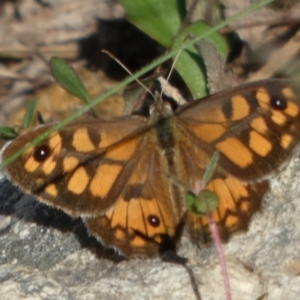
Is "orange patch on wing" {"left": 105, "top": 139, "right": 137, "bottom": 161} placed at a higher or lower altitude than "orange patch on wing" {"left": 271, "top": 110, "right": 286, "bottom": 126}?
lower

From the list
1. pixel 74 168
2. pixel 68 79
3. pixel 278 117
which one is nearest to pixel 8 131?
pixel 68 79

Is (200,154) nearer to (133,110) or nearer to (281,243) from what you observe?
(281,243)

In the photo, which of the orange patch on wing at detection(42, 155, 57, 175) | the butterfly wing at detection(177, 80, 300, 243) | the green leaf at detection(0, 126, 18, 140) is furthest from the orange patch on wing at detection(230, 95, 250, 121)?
the green leaf at detection(0, 126, 18, 140)

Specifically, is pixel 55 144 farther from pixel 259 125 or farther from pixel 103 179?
pixel 259 125

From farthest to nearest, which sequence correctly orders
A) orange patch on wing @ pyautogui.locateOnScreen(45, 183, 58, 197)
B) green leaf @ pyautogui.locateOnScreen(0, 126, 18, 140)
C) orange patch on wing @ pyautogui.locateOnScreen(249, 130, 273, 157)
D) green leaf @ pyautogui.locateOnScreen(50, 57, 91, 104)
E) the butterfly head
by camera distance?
1. green leaf @ pyautogui.locateOnScreen(50, 57, 91, 104)
2. green leaf @ pyautogui.locateOnScreen(0, 126, 18, 140)
3. the butterfly head
4. orange patch on wing @ pyautogui.locateOnScreen(249, 130, 273, 157)
5. orange patch on wing @ pyautogui.locateOnScreen(45, 183, 58, 197)

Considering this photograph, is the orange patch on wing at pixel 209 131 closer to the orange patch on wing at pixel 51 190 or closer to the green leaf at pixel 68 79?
the orange patch on wing at pixel 51 190

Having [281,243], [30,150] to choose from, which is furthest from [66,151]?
[281,243]

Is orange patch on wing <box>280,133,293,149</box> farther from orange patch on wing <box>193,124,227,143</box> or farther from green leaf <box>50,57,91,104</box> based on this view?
green leaf <box>50,57,91,104</box>
